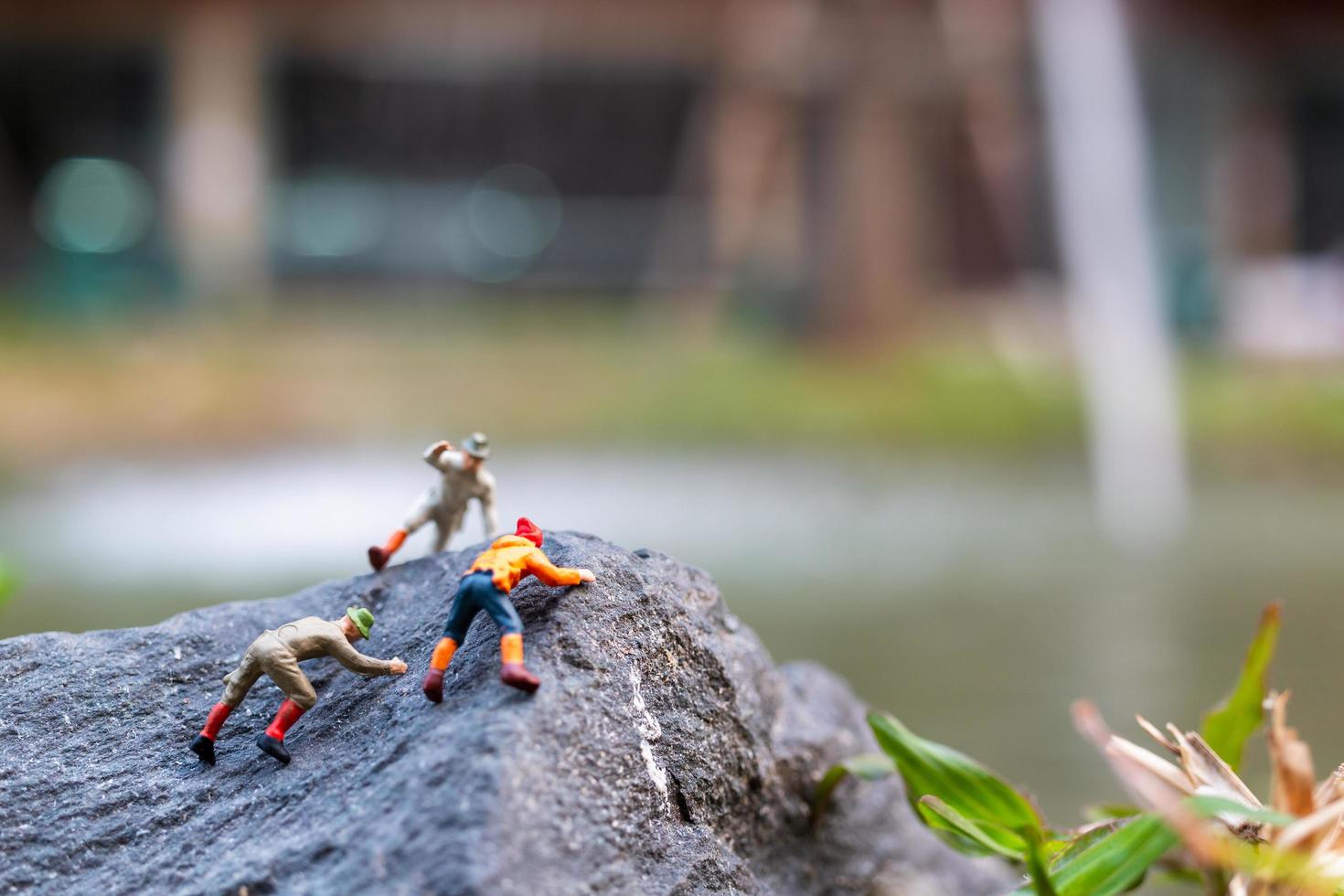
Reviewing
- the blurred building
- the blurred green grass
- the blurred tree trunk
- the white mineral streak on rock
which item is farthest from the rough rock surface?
the blurred tree trunk

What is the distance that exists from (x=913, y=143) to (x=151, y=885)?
3.80 meters

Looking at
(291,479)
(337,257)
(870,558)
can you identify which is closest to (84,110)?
(337,257)

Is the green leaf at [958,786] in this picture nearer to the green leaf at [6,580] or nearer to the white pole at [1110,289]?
the green leaf at [6,580]

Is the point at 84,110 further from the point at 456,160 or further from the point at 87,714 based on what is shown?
the point at 87,714

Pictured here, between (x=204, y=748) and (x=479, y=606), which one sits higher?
(x=479, y=606)

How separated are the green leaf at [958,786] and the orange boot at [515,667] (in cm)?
32

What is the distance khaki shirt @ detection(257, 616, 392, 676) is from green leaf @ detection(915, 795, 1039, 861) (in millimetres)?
360

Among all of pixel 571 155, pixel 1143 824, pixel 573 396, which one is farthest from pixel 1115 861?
pixel 571 155

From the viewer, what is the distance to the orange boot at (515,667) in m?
0.64

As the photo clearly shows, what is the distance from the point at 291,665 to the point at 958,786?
445mm

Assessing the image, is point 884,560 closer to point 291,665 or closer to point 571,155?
point 291,665

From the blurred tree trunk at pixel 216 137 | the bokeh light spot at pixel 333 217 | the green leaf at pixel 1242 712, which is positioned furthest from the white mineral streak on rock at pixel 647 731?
the bokeh light spot at pixel 333 217

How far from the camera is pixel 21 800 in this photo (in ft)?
2.46

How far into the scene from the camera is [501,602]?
0.68 metres
